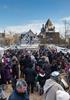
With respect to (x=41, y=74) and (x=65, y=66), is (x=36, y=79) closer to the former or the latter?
(x=41, y=74)

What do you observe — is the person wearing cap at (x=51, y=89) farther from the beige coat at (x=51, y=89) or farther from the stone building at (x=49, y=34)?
the stone building at (x=49, y=34)

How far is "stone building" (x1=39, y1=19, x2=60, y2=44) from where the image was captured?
5262 inches

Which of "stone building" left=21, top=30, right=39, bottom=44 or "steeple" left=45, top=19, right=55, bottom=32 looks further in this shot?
"steeple" left=45, top=19, right=55, bottom=32

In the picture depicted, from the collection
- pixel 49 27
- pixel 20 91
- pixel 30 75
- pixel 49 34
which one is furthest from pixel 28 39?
pixel 49 27

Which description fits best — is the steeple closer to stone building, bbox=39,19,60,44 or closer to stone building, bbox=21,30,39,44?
stone building, bbox=39,19,60,44

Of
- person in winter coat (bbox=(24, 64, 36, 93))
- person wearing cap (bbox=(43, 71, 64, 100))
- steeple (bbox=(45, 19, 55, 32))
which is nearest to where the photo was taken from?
person wearing cap (bbox=(43, 71, 64, 100))

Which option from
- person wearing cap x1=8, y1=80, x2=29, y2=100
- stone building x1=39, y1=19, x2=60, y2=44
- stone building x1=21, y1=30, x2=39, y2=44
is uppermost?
person wearing cap x1=8, y1=80, x2=29, y2=100

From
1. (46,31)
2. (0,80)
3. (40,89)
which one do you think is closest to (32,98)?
(40,89)

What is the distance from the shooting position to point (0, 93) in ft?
30.2

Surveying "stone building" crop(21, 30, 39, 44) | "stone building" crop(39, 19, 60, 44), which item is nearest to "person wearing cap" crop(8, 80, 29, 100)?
"stone building" crop(21, 30, 39, 44)

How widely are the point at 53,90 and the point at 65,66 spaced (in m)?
12.4

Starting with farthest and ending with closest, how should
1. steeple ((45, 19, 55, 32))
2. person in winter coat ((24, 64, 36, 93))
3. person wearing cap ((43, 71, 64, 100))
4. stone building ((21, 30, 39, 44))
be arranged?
1. steeple ((45, 19, 55, 32))
2. stone building ((21, 30, 39, 44))
3. person in winter coat ((24, 64, 36, 93))
4. person wearing cap ((43, 71, 64, 100))

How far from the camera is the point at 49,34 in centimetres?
15238

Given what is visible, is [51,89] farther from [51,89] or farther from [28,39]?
[28,39]
